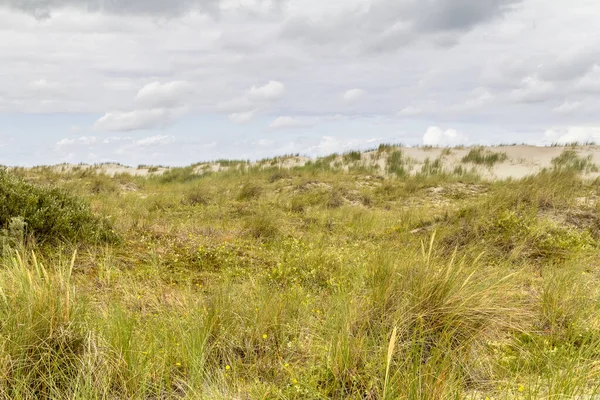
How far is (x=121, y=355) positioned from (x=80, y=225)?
3.88 metres

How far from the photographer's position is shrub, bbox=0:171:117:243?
534 centimetres

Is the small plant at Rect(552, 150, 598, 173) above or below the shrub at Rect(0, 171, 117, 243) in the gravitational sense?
above

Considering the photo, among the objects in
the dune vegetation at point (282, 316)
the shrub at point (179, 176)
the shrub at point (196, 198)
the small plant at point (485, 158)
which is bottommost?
the dune vegetation at point (282, 316)

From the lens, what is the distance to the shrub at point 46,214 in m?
5.34

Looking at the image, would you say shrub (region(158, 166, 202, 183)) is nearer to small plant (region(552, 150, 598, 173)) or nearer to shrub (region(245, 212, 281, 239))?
shrub (region(245, 212, 281, 239))

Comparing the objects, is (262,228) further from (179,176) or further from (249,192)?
(179,176)

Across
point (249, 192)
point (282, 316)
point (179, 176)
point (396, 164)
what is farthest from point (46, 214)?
point (396, 164)

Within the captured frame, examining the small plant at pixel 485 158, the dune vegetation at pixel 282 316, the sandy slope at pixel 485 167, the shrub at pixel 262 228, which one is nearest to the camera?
the dune vegetation at pixel 282 316

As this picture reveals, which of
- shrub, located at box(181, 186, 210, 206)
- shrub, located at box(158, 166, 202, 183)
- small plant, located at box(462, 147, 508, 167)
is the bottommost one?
shrub, located at box(181, 186, 210, 206)

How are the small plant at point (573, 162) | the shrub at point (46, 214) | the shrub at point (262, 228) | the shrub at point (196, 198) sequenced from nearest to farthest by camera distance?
the shrub at point (46, 214)
the shrub at point (262, 228)
the shrub at point (196, 198)
the small plant at point (573, 162)

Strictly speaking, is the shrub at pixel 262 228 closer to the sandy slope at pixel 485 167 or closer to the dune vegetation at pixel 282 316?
the dune vegetation at pixel 282 316

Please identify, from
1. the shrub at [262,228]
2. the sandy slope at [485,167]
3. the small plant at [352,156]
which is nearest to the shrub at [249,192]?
the shrub at [262,228]

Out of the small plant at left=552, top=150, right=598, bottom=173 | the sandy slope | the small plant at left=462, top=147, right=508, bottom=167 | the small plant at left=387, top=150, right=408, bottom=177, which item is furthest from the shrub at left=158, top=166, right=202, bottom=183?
the small plant at left=552, top=150, right=598, bottom=173

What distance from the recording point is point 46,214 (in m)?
5.47
